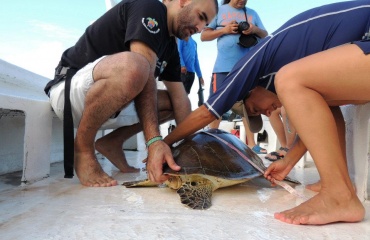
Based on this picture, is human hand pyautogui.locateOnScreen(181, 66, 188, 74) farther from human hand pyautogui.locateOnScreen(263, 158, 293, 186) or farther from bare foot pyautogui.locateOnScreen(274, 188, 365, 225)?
bare foot pyautogui.locateOnScreen(274, 188, 365, 225)

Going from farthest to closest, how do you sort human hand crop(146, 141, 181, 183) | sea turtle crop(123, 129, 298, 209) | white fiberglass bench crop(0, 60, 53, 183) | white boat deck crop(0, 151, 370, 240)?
white fiberglass bench crop(0, 60, 53, 183), human hand crop(146, 141, 181, 183), sea turtle crop(123, 129, 298, 209), white boat deck crop(0, 151, 370, 240)

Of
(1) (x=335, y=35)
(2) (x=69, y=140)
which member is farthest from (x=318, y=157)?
(2) (x=69, y=140)

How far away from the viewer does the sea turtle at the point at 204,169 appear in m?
1.72

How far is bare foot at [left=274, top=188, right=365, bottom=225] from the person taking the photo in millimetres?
1362

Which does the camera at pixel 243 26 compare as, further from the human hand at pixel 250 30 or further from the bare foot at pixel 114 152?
the bare foot at pixel 114 152

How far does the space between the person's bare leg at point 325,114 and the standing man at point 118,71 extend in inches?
29.7

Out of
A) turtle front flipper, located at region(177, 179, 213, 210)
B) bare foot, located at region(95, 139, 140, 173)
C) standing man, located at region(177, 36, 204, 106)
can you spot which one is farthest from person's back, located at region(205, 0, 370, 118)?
standing man, located at region(177, 36, 204, 106)

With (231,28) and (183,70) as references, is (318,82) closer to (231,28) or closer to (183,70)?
(231,28)

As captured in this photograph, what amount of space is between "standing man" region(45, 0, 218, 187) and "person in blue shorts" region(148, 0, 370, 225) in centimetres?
43

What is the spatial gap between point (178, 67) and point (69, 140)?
1220 millimetres

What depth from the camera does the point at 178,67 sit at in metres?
2.81

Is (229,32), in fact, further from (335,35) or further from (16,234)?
(16,234)

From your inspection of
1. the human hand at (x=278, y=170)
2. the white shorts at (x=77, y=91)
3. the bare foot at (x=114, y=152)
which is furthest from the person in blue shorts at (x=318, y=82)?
the bare foot at (x=114, y=152)

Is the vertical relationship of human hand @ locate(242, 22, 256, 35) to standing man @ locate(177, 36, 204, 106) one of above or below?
above
